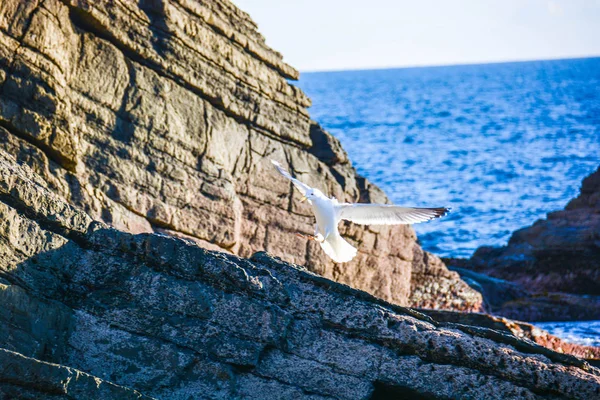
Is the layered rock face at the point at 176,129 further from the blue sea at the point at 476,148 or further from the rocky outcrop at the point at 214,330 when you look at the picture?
the blue sea at the point at 476,148

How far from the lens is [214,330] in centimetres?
848

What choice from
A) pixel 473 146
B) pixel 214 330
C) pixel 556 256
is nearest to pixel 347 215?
pixel 214 330

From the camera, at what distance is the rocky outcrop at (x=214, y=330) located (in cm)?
820

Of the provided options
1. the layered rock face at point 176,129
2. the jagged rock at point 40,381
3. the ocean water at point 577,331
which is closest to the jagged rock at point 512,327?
the ocean water at point 577,331

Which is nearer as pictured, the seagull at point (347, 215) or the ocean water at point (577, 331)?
the seagull at point (347, 215)

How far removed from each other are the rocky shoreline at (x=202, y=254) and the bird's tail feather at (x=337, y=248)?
2065 mm

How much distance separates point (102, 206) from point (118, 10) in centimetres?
359

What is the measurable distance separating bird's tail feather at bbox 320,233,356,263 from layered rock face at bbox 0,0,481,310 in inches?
99.4

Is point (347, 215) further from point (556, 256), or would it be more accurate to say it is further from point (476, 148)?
point (476, 148)

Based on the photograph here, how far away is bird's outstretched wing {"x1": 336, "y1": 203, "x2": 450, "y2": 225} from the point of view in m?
12.4

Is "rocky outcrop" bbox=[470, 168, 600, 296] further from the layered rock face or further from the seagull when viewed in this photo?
the seagull

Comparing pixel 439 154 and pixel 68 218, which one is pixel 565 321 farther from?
pixel 439 154

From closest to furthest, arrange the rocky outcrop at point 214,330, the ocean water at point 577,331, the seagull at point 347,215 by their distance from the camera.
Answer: the rocky outcrop at point 214,330 → the seagull at point 347,215 → the ocean water at point 577,331

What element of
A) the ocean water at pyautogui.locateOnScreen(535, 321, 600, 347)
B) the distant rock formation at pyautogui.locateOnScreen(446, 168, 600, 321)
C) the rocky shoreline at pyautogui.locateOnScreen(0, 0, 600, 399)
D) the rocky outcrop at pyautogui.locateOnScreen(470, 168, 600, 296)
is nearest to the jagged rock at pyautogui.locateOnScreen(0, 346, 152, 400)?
the rocky shoreline at pyautogui.locateOnScreen(0, 0, 600, 399)
